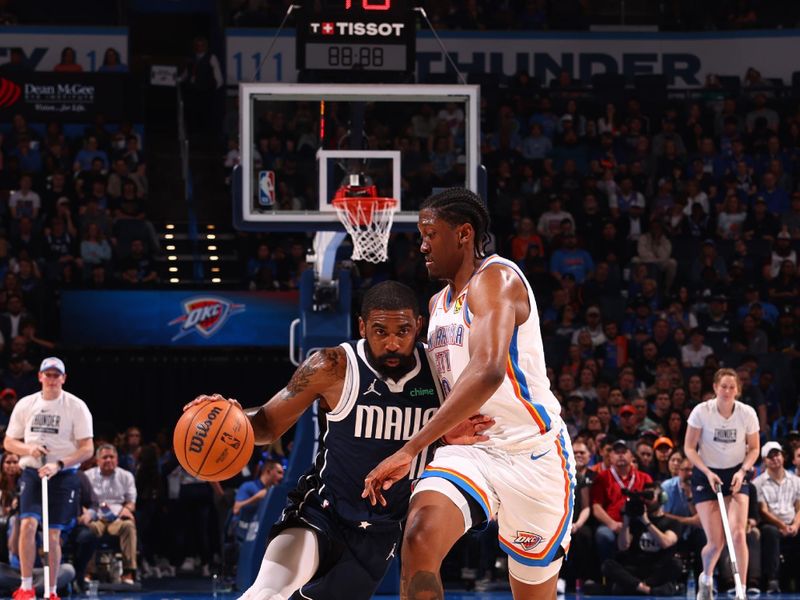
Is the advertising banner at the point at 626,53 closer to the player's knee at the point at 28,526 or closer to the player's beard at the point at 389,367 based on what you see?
the player's knee at the point at 28,526

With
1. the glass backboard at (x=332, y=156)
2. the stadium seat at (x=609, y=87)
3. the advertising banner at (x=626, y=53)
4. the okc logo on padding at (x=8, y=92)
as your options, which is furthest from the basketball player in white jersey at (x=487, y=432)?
the advertising banner at (x=626, y=53)

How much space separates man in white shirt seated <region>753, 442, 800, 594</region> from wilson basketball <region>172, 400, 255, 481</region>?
30.1 feet

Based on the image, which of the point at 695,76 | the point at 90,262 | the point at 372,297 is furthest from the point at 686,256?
the point at 372,297

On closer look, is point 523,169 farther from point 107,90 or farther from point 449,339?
point 449,339

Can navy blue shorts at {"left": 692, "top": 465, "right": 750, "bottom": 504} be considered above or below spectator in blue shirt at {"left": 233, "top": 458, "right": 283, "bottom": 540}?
above

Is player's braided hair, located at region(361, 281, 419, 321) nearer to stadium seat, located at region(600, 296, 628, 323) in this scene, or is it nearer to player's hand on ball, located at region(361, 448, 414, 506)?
player's hand on ball, located at region(361, 448, 414, 506)

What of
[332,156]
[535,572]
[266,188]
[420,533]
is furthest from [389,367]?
[266,188]

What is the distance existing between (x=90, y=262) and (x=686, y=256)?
26.7 ft

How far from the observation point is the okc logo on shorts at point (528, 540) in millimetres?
5625

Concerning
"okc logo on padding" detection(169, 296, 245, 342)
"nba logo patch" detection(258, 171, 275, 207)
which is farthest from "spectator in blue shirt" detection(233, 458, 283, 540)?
"nba logo patch" detection(258, 171, 275, 207)

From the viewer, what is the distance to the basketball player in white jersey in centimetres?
520

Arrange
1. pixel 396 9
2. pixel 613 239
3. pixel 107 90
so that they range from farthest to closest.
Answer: pixel 107 90, pixel 613 239, pixel 396 9

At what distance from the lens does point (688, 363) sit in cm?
1658

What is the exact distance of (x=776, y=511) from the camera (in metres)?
13.8
